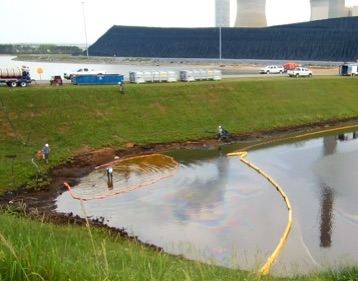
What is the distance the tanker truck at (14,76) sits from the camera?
112 feet

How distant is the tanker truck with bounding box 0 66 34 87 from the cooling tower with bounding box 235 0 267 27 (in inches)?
3828

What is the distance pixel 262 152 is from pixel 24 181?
16603 millimetres

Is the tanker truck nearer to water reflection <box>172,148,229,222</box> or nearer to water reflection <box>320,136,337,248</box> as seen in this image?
water reflection <box>172,148,229,222</box>

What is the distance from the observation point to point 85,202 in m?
20.3

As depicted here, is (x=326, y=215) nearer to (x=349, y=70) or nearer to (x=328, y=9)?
(x=349, y=70)

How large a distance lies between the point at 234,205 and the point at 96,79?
23.3 metres

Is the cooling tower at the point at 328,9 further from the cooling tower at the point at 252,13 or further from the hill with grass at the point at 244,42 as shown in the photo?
the hill with grass at the point at 244,42

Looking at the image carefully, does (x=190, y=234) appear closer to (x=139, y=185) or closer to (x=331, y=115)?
(x=139, y=185)

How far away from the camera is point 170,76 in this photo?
1673 inches

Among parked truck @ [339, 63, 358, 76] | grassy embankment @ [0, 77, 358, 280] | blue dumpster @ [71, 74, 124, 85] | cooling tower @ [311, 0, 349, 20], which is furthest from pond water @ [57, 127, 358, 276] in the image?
cooling tower @ [311, 0, 349, 20]

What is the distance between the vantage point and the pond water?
14.7 meters

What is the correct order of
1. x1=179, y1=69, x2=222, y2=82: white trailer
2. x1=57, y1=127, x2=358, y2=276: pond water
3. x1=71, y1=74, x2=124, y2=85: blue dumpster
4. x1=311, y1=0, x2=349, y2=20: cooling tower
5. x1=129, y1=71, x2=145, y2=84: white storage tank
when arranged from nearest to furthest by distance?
x1=57, y1=127, x2=358, y2=276: pond water, x1=71, y1=74, x2=124, y2=85: blue dumpster, x1=129, y1=71, x2=145, y2=84: white storage tank, x1=179, y1=69, x2=222, y2=82: white trailer, x1=311, y1=0, x2=349, y2=20: cooling tower

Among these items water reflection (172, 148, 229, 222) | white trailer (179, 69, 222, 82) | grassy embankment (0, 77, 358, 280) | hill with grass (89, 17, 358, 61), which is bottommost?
water reflection (172, 148, 229, 222)

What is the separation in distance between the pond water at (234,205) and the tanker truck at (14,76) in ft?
45.2
